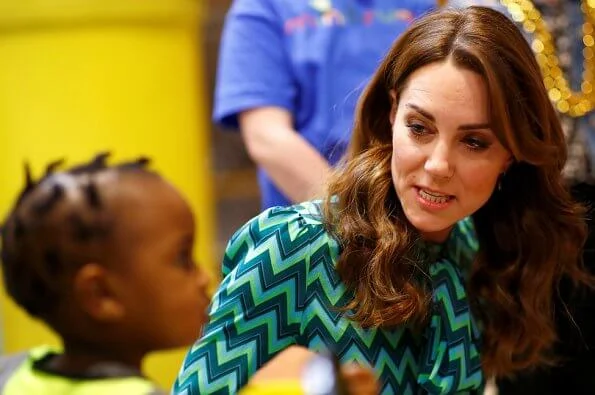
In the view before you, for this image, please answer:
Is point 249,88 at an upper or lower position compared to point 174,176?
upper

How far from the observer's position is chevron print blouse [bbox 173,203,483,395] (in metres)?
1.05

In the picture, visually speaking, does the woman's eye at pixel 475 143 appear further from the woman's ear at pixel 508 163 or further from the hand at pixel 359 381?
the hand at pixel 359 381

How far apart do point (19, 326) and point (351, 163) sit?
1089 millimetres

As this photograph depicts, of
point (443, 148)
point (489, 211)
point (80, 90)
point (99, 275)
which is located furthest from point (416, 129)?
point (80, 90)

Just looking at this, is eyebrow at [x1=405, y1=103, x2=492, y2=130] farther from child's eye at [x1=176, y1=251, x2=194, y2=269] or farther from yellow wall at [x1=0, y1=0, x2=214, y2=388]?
yellow wall at [x1=0, y1=0, x2=214, y2=388]

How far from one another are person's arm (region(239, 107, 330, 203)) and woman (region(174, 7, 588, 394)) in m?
0.23

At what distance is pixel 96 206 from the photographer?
1.04 m

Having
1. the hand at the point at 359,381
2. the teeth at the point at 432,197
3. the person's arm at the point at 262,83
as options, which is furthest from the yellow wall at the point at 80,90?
the hand at the point at 359,381

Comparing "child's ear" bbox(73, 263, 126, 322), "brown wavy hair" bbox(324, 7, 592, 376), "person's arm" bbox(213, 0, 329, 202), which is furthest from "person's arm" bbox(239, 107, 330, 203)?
"child's ear" bbox(73, 263, 126, 322)

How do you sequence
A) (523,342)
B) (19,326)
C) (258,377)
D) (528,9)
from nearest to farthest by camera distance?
(258,377) < (523,342) < (528,9) < (19,326)

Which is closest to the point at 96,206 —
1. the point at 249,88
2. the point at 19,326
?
the point at 249,88

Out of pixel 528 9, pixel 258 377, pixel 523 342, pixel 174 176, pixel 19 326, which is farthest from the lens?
pixel 174 176

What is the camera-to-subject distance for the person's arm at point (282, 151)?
54.1 inches

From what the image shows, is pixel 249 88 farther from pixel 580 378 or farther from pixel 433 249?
pixel 580 378
